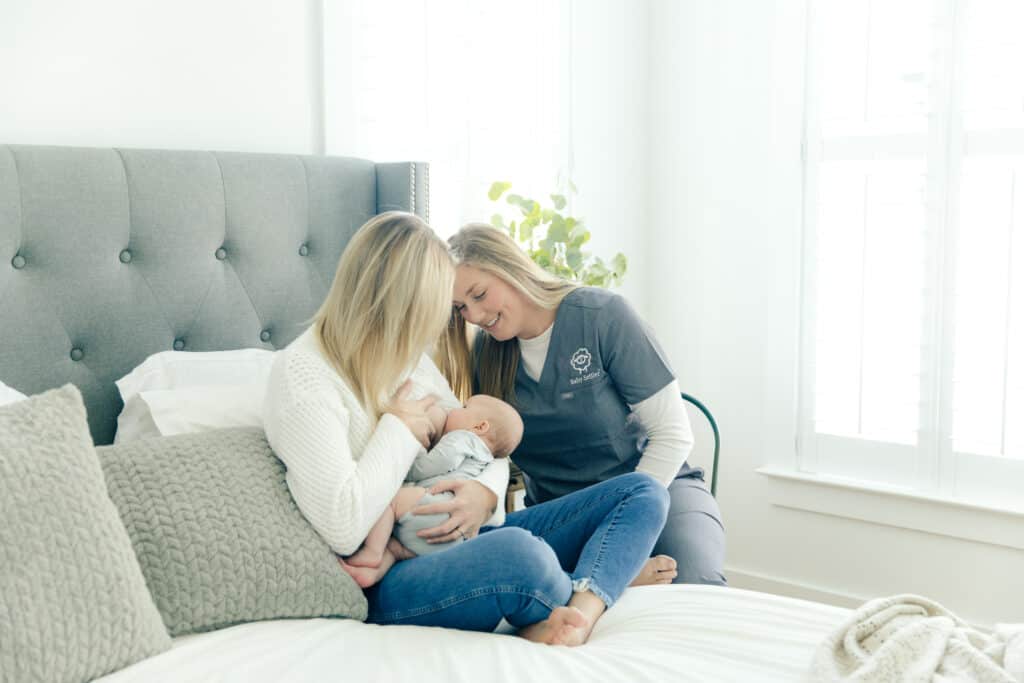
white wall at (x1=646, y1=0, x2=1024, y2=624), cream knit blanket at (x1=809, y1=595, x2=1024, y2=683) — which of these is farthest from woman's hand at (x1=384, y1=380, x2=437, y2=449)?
white wall at (x1=646, y1=0, x2=1024, y2=624)

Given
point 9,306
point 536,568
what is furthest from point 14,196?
point 536,568

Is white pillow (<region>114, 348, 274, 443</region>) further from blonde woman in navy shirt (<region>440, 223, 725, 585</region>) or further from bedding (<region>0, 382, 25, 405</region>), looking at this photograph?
blonde woman in navy shirt (<region>440, 223, 725, 585</region>)

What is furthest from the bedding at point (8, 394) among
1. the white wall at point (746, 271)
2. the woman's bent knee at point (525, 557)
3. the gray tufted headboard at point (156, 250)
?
the white wall at point (746, 271)

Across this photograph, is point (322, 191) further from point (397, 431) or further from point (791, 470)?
point (791, 470)

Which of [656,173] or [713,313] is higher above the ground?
[656,173]

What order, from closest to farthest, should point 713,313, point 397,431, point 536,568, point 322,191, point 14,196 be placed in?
point 536,568
point 397,431
point 14,196
point 322,191
point 713,313

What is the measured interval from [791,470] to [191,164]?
1.96 meters

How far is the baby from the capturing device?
5.36 feet

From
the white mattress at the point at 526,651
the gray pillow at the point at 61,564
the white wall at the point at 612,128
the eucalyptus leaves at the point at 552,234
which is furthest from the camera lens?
the white wall at the point at 612,128

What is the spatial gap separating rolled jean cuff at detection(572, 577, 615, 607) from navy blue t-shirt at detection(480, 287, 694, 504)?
23.0 inches

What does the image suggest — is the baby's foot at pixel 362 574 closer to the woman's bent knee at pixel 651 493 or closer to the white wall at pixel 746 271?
the woman's bent knee at pixel 651 493

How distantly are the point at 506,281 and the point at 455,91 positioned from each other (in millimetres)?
731

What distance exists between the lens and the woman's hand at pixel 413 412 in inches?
68.8

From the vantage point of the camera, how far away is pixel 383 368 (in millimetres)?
1719
